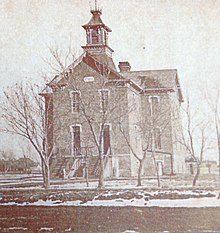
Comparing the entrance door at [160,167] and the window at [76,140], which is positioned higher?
the window at [76,140]

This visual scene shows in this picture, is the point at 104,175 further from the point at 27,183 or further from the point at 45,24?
the point at 45,24

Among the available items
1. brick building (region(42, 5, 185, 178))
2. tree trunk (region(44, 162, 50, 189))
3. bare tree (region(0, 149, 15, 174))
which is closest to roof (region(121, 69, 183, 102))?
brick building (region(42, 5, 185, 178))

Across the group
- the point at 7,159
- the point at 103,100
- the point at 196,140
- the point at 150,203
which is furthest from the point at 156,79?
the point at 7,159

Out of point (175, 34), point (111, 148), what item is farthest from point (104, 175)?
point (175, 34)

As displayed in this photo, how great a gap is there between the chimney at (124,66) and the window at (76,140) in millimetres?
679

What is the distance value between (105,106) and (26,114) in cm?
78

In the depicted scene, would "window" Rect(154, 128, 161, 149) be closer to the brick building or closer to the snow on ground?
the brick building

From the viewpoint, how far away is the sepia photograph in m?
3.60

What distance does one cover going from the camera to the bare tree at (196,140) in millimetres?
3547

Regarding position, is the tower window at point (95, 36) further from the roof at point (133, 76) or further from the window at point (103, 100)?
the window at point (103, 100)

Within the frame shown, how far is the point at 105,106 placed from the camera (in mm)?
3812

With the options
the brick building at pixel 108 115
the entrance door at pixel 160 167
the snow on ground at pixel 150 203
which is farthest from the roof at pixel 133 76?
the snow on ground at pixel 150 203

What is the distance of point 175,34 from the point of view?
376cm

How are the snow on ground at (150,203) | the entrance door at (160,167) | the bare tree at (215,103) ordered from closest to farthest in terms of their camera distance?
the snow on ground at (150,203)
the bare tree at (215,103)
the entrance door at (160,167)
